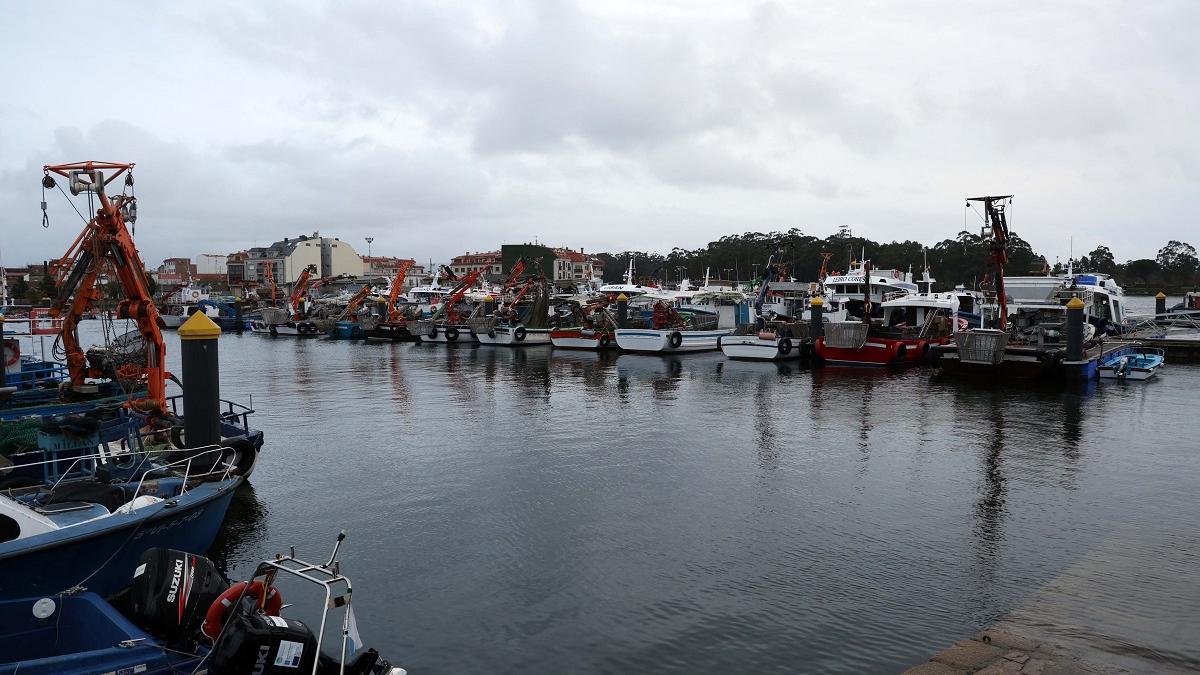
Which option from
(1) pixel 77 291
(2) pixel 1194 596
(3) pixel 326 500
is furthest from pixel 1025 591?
(1) pixel 77 291

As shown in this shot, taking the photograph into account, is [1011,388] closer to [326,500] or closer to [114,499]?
[326,500]

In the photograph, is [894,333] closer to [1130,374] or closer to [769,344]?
[769,344]

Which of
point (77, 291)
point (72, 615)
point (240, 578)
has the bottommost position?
point (240, 578)

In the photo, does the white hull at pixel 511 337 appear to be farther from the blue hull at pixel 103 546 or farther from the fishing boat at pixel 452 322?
the blue hull at pixel 103 546

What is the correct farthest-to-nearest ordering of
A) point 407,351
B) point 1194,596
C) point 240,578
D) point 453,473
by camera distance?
point 407,351 → point 453,473 → point 240,578 → point 1194,596

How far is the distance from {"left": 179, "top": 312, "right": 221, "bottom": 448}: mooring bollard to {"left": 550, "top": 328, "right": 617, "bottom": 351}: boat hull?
91.8 ft

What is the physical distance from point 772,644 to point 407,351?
116 ft

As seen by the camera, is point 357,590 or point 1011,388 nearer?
point 357,590

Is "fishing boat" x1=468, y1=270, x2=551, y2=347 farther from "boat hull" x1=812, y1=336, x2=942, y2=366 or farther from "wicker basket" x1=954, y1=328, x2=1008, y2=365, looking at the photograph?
"wicker basket" x1=954, y1=328, x2=1008, y2=365

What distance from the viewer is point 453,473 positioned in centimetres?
1395

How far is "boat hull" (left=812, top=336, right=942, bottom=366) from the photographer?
30.8 m

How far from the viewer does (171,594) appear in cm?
645

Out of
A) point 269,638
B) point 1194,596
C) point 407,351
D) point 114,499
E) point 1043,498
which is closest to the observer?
point 269,638

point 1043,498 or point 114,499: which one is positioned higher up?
point 114,499
